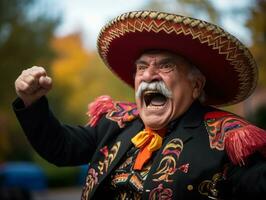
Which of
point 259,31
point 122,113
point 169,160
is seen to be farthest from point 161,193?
point 259,31

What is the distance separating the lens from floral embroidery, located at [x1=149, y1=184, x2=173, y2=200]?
3.02m

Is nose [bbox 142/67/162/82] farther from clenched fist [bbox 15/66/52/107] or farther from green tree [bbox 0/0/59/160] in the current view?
green tree [bbox 0/0/59/160]

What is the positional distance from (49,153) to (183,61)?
3.04ft

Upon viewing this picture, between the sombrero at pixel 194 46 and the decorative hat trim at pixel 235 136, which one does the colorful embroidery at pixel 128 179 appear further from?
the sombrero at pixel 194 46

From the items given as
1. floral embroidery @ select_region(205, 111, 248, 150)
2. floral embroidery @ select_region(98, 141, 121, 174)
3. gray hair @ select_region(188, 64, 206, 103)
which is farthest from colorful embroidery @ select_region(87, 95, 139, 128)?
floral embroidery @ select_region(205, 111, 248, 150)

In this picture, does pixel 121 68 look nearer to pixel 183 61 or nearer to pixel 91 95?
pixel 183 61

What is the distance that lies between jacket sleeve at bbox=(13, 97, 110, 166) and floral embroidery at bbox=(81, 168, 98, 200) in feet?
0.53

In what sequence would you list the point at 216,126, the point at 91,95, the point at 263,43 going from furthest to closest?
the point at 91,95 → the point at 263,43 → the point at 216,126

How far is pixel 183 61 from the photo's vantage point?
3.31 metres

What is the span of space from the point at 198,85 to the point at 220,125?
1.02 feet

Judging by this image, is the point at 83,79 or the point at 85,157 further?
the point at 83,79

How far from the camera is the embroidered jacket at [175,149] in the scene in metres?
2.98

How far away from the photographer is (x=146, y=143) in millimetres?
3312

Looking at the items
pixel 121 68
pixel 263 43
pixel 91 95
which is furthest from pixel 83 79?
pixel 121 68
